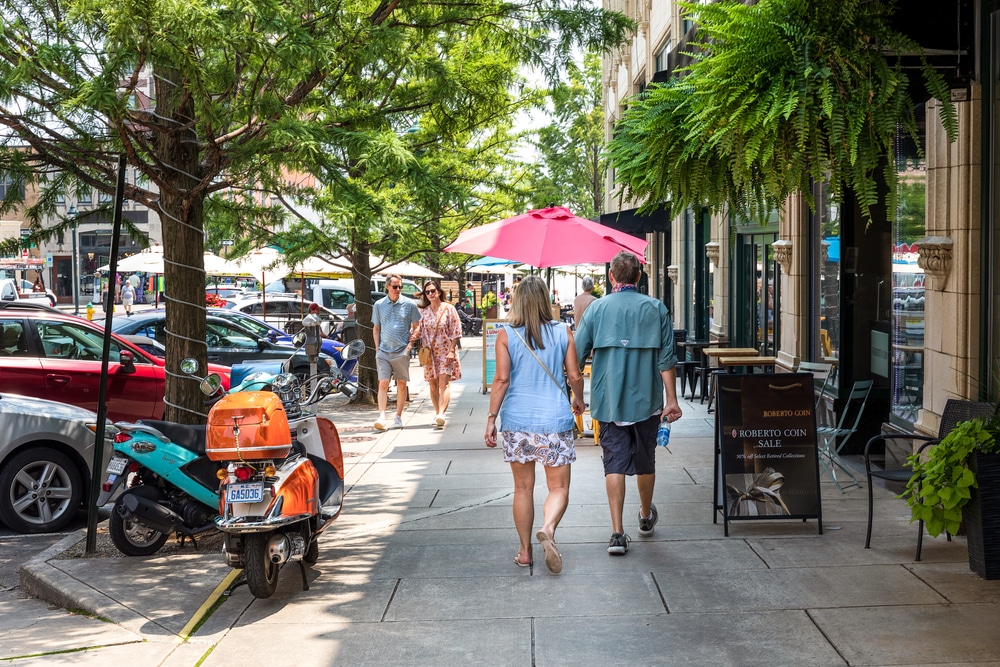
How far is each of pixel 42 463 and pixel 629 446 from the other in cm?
486

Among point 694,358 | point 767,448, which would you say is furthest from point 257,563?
point 694,358

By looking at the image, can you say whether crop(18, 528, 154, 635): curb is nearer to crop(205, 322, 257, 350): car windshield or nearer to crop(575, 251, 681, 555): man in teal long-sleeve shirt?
crop(575, 251, 681, 555): man in teal long-sleeve shirt

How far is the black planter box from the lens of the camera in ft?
20.1

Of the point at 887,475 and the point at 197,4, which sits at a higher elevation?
the point at 197,4

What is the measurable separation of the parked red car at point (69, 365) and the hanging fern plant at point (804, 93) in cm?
726

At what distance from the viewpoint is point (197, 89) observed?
7.31 m

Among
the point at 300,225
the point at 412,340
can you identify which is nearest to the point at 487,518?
the point at 412,340

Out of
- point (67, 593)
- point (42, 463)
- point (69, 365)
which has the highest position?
point (69, 365)

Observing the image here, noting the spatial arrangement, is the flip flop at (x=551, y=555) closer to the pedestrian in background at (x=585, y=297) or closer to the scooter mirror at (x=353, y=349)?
the scooter mirror at (x=353, y=349)

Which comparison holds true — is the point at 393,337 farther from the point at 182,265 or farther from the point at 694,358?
the point at 694,358

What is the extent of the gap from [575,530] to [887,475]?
2.20 m

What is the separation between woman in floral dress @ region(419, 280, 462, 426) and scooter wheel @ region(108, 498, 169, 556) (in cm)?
677

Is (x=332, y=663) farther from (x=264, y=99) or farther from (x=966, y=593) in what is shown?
(x=264, y=99)

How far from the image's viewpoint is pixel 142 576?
23.0 feet
